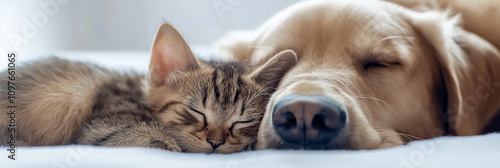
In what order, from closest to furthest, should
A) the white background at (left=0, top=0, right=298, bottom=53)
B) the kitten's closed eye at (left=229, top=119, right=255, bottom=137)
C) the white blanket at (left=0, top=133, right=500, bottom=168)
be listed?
the white blanket at (left=0, top=133, right=500, bottom=168), the kitten's closed eye at (left=229, top=119, right=255, bottom=137), the white background at (left=0, top=0, right=298, bottom=53)

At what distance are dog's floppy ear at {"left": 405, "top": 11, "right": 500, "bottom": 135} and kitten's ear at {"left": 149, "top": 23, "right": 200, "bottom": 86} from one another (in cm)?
85

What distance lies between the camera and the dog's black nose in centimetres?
114

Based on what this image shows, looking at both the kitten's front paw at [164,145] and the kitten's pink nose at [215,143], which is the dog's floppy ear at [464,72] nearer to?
the kitten's pink nose at [215,143]

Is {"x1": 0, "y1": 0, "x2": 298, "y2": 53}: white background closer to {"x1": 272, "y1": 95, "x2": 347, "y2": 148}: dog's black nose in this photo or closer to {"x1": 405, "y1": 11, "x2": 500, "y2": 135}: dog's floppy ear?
{"x1": 405, "y1": 11, "x2": 500, "y2": 135}: dog's floppy ear

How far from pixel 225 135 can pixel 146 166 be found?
41cm

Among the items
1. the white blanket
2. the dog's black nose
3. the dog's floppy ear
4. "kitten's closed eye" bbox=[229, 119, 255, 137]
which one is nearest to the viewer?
the white blanket

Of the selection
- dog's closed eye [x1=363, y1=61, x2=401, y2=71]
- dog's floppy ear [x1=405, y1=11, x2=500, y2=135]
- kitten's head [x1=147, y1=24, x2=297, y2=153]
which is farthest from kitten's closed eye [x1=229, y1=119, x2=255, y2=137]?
dog's floppy ear [x1=405, y1=11, x2=500, y2=135]

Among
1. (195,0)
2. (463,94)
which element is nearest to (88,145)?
(463,94)

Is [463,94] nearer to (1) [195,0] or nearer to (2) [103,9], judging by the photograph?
(1) [195,0]

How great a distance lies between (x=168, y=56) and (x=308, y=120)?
0.56m

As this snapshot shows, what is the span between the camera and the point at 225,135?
1341 mm

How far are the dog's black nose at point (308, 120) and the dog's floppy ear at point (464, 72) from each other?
25.5 inches

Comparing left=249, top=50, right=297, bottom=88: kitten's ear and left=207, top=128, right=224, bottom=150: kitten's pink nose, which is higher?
left=249, top=50, right=297, bottom=88: kitten's ear

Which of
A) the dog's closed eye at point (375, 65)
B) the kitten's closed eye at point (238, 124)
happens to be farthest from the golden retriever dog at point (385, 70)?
the kitten's closed eye at point (238, 124)
